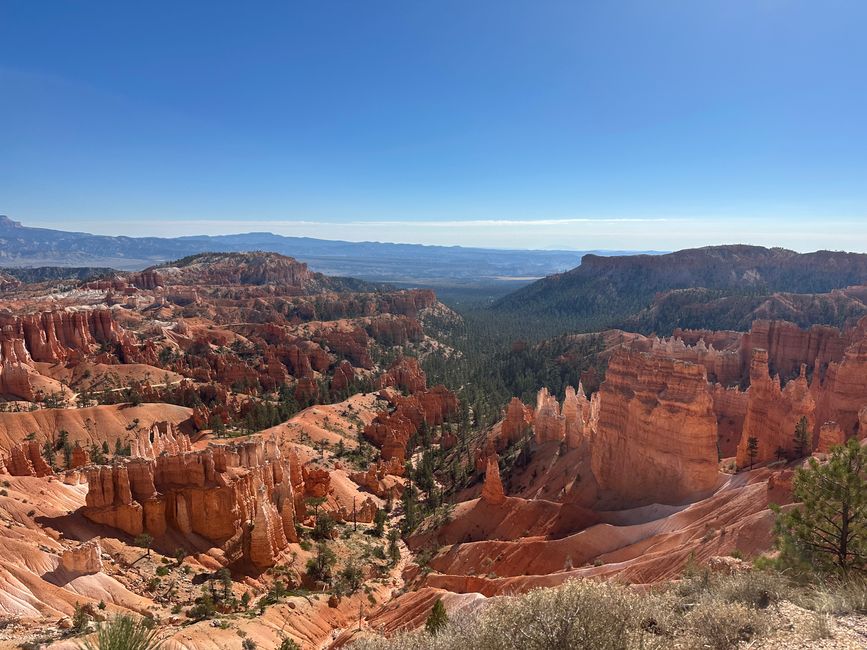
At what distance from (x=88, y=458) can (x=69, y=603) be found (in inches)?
1221

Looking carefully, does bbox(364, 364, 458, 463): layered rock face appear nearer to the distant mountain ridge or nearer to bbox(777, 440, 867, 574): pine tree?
bbox(777, 440, 867, 574): pine tree

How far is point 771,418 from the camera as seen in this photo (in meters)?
36.3

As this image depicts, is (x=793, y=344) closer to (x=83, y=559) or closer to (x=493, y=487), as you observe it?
(x=493, y=487)

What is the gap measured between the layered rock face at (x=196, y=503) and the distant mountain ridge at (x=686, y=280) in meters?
110

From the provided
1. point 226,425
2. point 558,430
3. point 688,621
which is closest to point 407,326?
point 226,425

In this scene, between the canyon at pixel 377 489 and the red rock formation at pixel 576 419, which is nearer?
the canyon at pixel 377 489

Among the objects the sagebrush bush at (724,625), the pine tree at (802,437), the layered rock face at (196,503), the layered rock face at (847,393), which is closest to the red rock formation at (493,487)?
the layered rock face at (196,503)

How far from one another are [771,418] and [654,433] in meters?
8.83

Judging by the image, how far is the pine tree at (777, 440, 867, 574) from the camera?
46.6 feet

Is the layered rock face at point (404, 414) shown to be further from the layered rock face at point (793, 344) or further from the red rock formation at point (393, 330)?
the layered rock face at point (793, 344)

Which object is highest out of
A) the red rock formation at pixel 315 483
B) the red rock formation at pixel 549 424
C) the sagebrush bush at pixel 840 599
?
the sagebrush bush at pixel 840 599

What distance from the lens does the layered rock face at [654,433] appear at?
1267 inches

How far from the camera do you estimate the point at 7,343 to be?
240ft

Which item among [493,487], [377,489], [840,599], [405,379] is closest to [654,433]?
[493,487]
